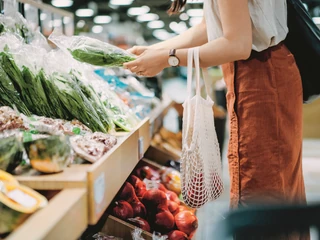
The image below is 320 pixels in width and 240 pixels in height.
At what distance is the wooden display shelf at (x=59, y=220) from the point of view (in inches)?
35.7

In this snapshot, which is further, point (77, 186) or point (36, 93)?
point (36, 93)

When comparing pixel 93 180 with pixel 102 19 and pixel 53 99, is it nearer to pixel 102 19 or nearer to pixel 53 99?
pixel 53 99

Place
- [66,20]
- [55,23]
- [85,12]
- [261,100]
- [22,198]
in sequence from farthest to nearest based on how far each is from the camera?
[85,12]
[66,20]
[55,23]
[261,100]
[22,198]

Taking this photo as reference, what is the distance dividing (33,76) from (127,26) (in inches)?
1027

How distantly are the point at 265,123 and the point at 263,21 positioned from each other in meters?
0.39

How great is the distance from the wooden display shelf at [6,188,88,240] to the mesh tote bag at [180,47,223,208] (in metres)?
0.70

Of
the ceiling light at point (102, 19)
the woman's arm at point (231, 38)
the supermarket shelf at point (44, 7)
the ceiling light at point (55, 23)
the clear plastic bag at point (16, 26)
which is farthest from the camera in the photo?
the ceiling light at point (102, 19)

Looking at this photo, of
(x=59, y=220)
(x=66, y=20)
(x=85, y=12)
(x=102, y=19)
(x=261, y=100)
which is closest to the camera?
(x=59, y=220)

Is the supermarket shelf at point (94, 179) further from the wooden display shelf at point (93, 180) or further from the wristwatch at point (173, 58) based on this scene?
the wristwatch at point (173, 58)

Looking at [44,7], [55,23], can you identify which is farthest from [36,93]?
[55,23]

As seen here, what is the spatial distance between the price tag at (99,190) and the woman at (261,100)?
655 mm

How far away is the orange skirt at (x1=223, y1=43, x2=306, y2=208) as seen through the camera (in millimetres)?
1768

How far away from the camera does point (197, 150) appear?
5.82 ft

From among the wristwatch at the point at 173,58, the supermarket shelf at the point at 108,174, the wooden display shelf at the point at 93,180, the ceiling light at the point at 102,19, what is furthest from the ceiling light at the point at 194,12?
the wooden display shelf at the point at 93,180
